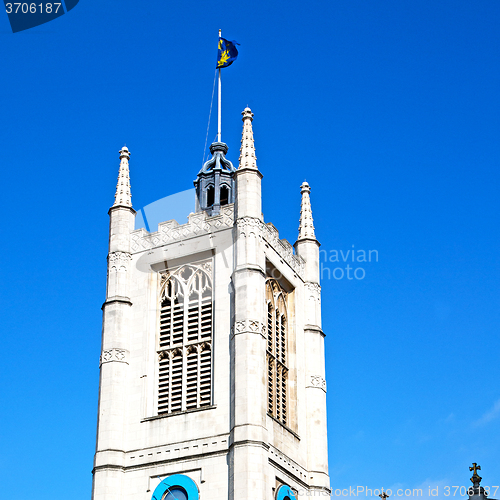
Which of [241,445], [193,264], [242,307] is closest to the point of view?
[241,445]

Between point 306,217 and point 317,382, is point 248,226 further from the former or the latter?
point 317,382

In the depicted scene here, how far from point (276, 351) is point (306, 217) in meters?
8.65

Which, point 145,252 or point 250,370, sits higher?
point 145,252

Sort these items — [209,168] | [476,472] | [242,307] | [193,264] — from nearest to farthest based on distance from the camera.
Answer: [476,472], [242,307], [193,264], [209,168]

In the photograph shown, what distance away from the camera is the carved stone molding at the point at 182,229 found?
1796 inches

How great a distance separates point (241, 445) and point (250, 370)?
124 inches

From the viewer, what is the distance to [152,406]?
4256 cm

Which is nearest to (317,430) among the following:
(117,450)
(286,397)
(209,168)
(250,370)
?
(286,397)

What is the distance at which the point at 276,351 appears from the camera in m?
44.5

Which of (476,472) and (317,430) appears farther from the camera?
(317,430)

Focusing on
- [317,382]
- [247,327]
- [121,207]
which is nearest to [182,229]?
[121,207]

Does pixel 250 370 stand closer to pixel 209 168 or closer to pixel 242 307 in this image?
pixel 242 307

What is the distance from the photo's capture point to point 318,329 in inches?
1858

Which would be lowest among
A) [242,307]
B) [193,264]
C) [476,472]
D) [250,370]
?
[476,472]
